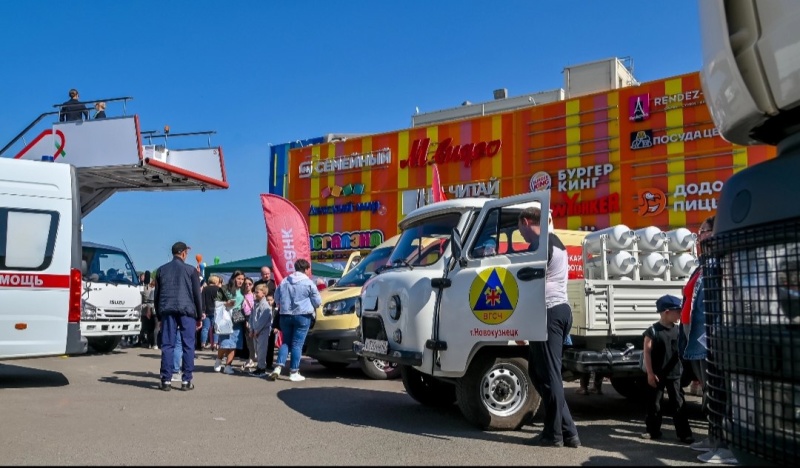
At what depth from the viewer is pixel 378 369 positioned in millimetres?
9875

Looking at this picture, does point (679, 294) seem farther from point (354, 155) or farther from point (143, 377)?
point (354, 155)

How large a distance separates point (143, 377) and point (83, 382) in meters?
0.90

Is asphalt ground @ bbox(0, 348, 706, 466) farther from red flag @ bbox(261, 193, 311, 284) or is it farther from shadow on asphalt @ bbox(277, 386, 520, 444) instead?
red flag @ bbox(261, 193, 311, 284)

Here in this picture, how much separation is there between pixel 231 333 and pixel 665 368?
6817 millimetres

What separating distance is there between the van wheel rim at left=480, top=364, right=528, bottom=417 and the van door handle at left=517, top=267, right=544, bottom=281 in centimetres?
87

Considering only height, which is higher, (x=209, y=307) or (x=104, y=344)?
(x=209, y=307)

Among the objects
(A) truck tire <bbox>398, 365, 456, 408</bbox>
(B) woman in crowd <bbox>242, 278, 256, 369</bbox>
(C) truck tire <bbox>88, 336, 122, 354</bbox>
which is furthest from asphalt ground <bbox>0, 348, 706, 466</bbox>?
(C) truck tire <bbox>88, 336, 122, 354</bbox>

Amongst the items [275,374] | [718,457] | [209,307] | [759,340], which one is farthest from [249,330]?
[759,340]

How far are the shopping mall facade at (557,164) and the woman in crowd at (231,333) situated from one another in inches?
380

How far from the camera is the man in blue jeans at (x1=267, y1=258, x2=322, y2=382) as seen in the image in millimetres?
9248

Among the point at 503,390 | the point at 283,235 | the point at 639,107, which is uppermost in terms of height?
the point at 639,107

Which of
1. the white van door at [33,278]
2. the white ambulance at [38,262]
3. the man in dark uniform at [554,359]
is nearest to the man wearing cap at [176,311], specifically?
the white ambulance at [38,262]

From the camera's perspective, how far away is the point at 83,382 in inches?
357

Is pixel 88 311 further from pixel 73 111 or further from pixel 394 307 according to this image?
pixel 394 307
